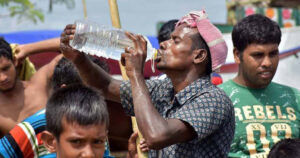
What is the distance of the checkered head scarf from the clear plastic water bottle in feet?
0.85

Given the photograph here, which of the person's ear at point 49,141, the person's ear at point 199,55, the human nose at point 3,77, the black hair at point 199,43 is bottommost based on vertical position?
the human nose at point 3,77

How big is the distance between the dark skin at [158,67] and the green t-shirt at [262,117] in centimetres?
65

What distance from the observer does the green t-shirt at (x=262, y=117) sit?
3.27m

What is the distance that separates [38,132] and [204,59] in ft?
3.03

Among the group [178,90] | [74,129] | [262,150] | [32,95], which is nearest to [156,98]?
[178,90]

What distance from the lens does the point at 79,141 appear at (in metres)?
2.37

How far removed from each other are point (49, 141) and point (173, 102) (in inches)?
25.2

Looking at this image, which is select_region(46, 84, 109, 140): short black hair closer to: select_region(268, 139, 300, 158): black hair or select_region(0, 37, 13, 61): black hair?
select_region(268, 139, 300, 158): black hair

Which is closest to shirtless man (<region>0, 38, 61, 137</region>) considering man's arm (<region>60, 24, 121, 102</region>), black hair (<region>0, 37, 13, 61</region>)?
black hair (<region>0, 37, 13, 61</region>)

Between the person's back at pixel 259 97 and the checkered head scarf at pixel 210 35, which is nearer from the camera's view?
the checkered head scarf at pixel 210 35

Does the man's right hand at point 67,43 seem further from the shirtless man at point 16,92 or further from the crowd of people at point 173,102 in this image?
the shirtless man at point 16,92

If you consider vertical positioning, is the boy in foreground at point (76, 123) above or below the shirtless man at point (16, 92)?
above

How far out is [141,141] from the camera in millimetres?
2936

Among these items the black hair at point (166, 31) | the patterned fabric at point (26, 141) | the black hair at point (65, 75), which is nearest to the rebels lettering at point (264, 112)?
the black hair at point (166, 31)
